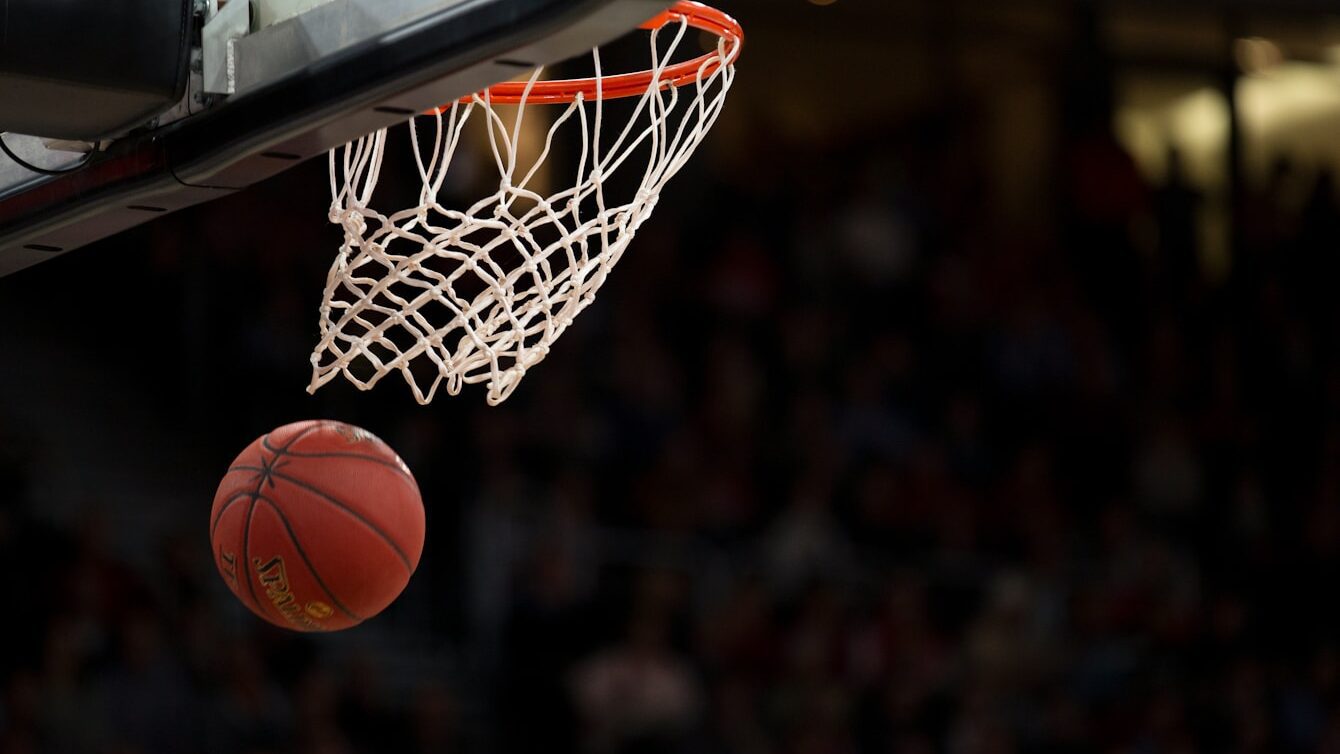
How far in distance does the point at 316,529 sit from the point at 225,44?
2.51ft

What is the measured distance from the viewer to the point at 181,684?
247 inches

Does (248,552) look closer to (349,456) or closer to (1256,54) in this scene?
(349,456)

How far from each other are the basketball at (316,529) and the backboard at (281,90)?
0.46m

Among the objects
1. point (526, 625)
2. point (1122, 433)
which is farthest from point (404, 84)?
point (1122, 433)

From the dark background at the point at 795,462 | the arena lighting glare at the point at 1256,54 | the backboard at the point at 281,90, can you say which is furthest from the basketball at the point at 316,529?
the arena lighting glare at the point at 1256,54

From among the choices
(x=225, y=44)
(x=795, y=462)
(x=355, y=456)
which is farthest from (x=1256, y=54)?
(x=225, y=44)

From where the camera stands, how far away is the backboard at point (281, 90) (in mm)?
2285

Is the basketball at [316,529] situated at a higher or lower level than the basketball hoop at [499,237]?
lower

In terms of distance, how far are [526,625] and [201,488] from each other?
144 centimetres

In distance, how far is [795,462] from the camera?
27.1 ft

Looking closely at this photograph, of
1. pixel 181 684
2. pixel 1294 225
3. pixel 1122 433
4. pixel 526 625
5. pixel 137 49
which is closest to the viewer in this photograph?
pixel 137 49

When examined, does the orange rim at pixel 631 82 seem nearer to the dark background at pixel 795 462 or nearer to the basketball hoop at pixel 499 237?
the basketball hoop at pixel 499 237

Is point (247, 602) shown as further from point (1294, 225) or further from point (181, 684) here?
point (1294, 225)

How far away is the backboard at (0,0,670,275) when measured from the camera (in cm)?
229
